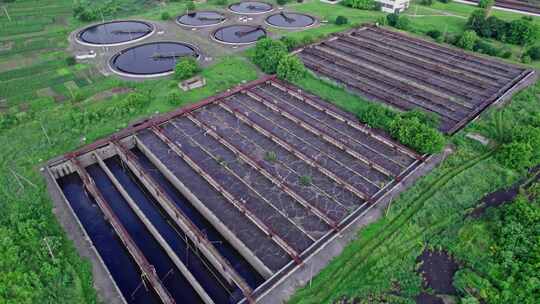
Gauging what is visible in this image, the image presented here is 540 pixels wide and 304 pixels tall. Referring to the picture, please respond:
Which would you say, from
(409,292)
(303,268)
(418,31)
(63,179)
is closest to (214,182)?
(303,268)

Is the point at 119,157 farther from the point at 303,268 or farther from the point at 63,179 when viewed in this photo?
the point at 303,268

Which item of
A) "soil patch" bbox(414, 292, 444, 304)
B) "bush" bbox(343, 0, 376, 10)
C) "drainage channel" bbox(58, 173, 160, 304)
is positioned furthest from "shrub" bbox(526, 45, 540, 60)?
"drainage channel" bbox(58, 173, 160, 304)

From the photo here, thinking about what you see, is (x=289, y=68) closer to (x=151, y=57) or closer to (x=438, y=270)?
(x=151, y=57)

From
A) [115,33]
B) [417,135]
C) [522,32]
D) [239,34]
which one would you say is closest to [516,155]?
[417,135]

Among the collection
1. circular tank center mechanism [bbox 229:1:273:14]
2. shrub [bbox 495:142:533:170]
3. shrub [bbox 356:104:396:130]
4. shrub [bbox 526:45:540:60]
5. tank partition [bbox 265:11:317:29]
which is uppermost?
circular tank center mechanism [bbox 229:1:273:14]

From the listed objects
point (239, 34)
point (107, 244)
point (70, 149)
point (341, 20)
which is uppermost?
point (341, 20)

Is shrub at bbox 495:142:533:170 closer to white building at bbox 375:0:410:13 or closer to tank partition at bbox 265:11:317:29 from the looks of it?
tank partition at bbox 265:11:317:29

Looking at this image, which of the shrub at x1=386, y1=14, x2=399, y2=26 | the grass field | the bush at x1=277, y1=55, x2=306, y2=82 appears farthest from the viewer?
the shrub at x1=386, y1=14, x2=399, y2=26
